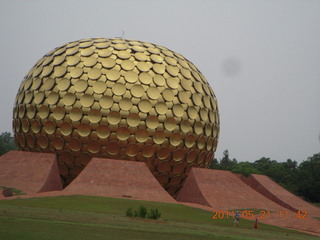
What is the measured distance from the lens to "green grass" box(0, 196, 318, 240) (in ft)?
33.0

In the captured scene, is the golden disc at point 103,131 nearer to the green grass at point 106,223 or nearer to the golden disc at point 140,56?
the golden disc at point 140,56

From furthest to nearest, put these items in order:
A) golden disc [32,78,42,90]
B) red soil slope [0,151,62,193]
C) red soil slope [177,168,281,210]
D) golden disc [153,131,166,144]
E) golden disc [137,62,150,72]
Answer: golden disc [32,78,42,90] → golden disc [137,62,150,72] → golden disc [153,131,166,144] → red soil slope [177,168,281,210] → red soil slope [0,151,62,193]

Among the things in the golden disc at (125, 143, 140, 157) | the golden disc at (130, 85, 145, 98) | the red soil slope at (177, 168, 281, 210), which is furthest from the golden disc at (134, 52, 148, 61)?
the red soil slope at (177, 168, 281, 210)

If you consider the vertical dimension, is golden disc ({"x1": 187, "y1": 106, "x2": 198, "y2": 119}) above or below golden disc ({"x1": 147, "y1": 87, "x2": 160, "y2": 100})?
below

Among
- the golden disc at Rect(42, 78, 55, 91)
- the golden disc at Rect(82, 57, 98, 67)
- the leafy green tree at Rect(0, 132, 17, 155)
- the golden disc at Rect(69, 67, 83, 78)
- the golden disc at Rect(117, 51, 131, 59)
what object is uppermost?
the golden disc at Rect(117, 51, 131, 59)

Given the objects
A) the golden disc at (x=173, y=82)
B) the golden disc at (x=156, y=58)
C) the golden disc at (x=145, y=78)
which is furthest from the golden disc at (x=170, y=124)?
the golden disc at (x=156, y=58)

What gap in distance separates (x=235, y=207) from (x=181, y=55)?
37.3ft

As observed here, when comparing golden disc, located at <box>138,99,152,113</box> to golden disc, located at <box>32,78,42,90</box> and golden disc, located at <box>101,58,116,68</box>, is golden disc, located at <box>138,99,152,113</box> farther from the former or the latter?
golden disc, located at <box>32,78,42,90</box>

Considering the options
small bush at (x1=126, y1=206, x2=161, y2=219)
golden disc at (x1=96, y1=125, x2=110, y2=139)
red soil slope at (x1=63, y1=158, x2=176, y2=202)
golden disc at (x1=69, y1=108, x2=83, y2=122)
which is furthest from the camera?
golden disc at (x1=69, y1=108, x2=83, y2=122)

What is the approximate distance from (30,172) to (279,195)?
1469 cm

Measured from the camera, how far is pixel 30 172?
21938mm

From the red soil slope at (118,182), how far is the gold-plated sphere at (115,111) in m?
1.66

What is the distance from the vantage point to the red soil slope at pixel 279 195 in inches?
1002

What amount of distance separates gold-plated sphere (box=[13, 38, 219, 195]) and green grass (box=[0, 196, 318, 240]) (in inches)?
198
